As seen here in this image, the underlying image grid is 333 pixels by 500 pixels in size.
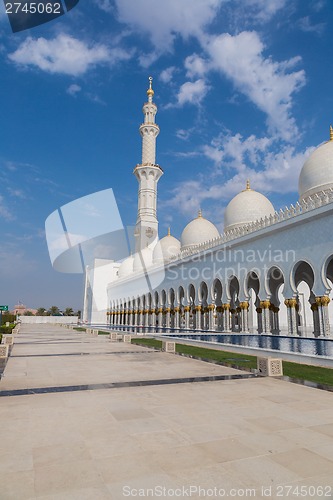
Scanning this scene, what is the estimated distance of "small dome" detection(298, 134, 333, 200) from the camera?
18766 millimetres

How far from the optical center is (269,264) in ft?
65.3

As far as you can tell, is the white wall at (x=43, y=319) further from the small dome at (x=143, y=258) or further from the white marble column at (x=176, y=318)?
the white marble column at (x=176, y=318)

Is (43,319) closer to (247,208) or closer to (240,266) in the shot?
(247,208)

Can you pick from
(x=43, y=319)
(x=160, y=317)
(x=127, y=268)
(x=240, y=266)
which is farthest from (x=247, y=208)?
(x=43, y=319)

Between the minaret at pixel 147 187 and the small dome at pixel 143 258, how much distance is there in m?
0.72

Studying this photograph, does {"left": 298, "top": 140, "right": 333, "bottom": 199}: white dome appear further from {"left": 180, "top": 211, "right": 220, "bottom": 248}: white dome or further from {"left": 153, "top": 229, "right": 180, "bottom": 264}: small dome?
{"left": 153, "top": 229, "right": 180, "bottom": 264}: small dome

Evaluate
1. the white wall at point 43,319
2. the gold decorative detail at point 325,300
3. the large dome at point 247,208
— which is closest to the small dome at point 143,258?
the large dome at point 247,208

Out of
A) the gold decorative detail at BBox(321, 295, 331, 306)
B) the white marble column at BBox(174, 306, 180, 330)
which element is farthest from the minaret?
the gold decorative detail at BBox(321, 295, 331, 306)

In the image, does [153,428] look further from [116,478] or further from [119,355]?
[119,355]

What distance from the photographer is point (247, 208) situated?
82.7ft

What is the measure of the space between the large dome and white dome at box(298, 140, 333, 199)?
16.2 feet

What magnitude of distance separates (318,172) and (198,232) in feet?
46.4

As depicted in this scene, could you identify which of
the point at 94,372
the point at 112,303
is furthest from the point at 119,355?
the point at 112,303

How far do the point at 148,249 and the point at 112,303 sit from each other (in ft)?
42.6
